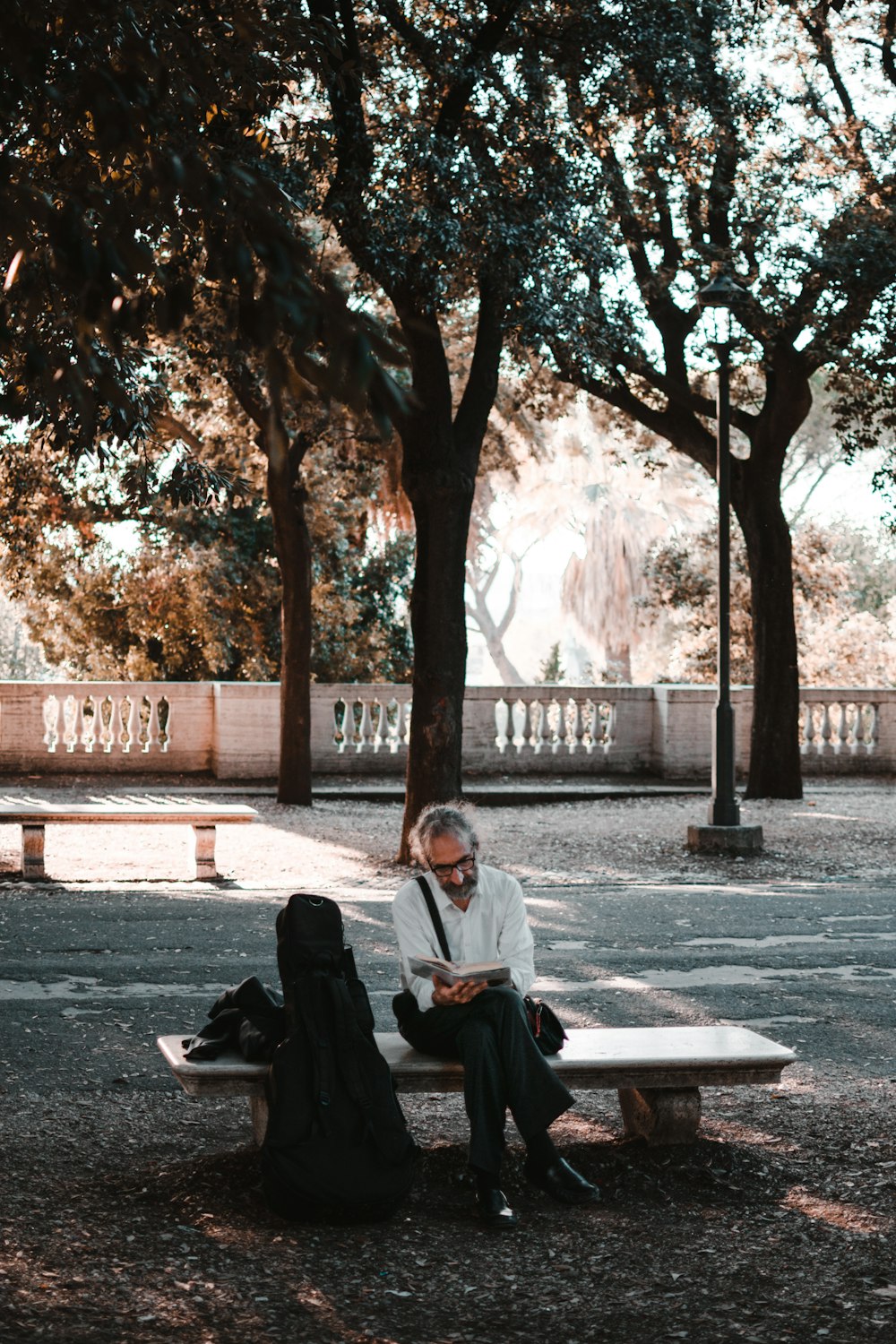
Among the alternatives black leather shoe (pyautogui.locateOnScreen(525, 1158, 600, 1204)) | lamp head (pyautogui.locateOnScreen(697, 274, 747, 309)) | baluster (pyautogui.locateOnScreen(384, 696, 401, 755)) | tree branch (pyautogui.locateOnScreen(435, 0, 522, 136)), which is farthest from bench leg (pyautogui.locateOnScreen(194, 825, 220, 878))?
baluster (pyautogui.locateOnScreen(384, 696, 401, 755))

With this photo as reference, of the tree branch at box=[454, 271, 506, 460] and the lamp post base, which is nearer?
the tree branch at box=[454, 271, 506, 460]

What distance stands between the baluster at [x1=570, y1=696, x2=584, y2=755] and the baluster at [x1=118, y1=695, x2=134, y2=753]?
6.59m

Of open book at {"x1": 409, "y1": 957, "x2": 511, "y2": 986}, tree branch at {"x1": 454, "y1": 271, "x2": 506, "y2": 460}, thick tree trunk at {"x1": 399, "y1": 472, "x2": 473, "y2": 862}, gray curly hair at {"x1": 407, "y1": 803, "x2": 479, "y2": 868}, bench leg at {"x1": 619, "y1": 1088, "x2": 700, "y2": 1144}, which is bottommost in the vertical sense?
bench leg at {"x1": 619, "y1": 1088, "x2": 700, "y2": 1144}

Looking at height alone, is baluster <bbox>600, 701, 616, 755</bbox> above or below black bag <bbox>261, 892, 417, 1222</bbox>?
above

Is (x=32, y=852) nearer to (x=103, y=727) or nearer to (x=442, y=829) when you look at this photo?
(x=442, y=829)

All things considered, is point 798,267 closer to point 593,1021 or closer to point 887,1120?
point 593,1021

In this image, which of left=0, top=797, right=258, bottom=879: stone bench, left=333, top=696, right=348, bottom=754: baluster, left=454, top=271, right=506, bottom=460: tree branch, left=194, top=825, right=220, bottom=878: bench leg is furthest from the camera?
left=333, top=696, right=348, bottom=754: baluster

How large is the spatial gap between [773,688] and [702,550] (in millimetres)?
13080

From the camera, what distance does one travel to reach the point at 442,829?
18.7 ft

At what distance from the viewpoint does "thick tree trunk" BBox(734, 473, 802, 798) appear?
1995 cm

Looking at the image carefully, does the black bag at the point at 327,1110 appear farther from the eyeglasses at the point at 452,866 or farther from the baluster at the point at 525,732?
the baluster at the point at 525,732

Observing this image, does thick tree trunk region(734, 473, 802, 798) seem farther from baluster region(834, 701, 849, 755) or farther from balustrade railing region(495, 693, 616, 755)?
baluster region(834, 701, 849, 755)

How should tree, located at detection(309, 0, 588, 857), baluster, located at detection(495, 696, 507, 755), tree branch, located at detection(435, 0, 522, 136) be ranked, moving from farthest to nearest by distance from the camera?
baluster, located at detection(495, 696, 507, 755), tree branch, located at detection(435, 0, 522, 136), tree, located at detection(309, 0, 588, 857)

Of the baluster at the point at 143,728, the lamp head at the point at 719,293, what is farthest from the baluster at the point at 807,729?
the lamp head at the point at 719,293
